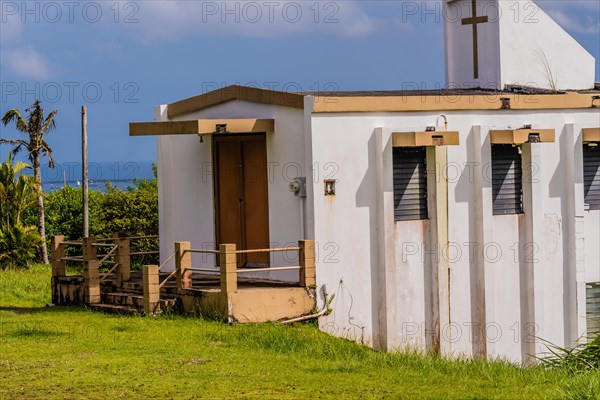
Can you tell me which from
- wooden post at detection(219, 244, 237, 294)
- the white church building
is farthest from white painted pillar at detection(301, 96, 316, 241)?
wooden post at detection(219, 244, 237, 294)

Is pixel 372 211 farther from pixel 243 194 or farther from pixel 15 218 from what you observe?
pixel 15 218

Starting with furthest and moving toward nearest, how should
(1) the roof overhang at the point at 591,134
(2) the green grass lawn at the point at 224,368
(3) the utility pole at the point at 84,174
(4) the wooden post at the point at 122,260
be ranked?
1. (3) the utility pole at the point at 84,174
2. (4) the wooden post at the point at 122,260
3. (1) the roof overhang at the point at 591,134
4. (2) the green grass lawn at the point at 224,368

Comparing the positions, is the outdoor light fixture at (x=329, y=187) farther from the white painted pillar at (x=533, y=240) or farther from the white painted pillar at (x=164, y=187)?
the white painted pillar at (x=164, y=187)

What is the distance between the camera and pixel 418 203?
18.5m

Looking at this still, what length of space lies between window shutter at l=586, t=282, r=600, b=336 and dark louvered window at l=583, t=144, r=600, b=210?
138 cm

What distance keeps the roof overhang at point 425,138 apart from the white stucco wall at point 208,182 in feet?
4.92

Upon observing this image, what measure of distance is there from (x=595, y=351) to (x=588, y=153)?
4.84 meters

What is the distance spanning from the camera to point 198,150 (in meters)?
20.3

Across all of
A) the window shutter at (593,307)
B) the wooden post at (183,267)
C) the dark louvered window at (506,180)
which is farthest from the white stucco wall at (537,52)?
the wooden post at (183,267)

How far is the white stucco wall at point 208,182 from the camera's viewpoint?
18281 mm

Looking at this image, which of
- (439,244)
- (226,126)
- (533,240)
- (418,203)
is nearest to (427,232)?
(439,244)

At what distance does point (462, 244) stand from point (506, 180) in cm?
140

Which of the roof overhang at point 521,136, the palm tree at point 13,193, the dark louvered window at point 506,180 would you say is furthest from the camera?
the palm tree at point 13,193

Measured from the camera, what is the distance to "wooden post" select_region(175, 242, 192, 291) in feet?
59.1
